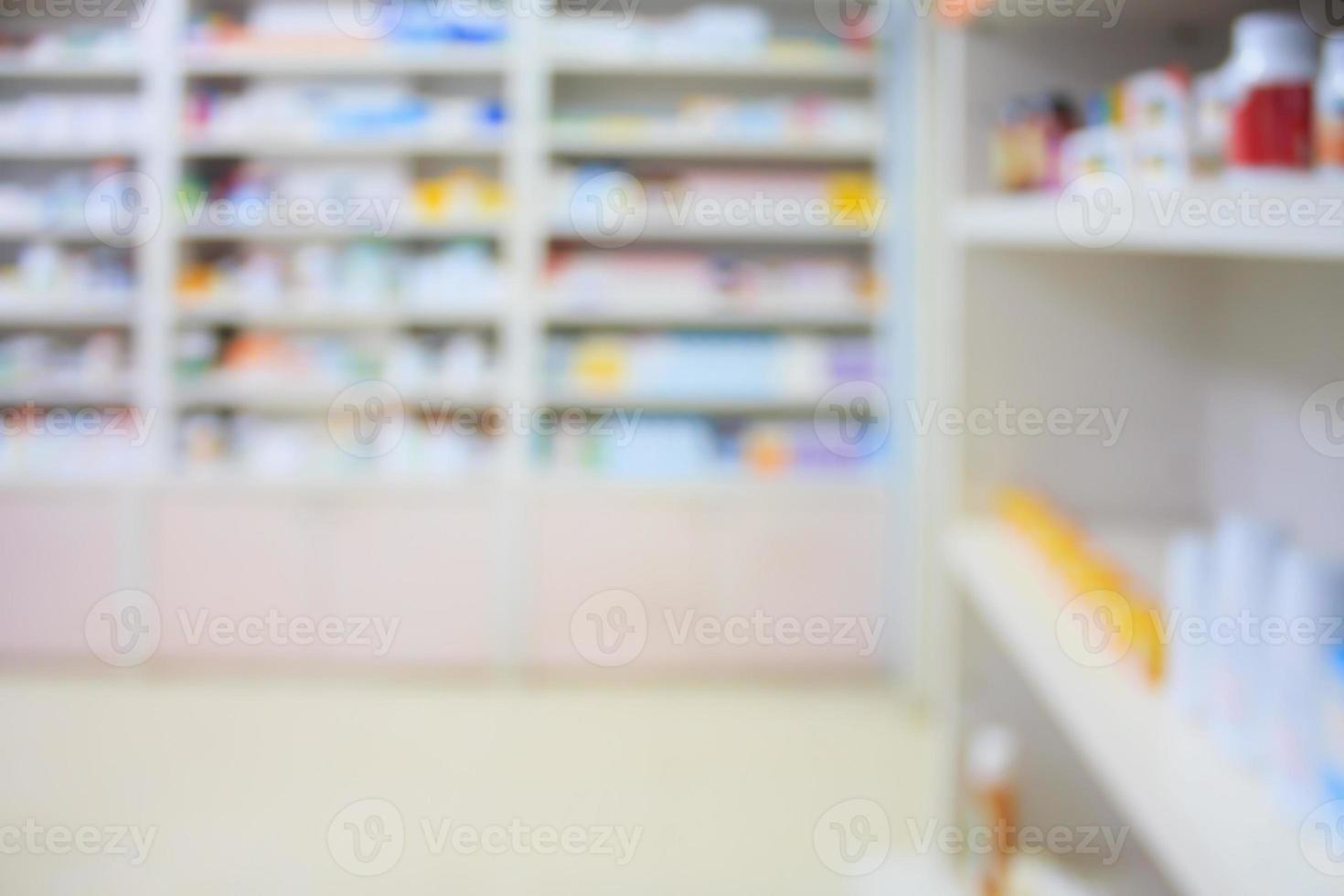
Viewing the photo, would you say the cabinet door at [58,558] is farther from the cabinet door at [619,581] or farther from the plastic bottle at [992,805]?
the plastic bottle at [992,805]

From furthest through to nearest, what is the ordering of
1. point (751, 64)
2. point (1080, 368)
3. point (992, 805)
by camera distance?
point (751, 64)
point (1080, 368)
point (992, 805)

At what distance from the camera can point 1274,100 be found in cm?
109

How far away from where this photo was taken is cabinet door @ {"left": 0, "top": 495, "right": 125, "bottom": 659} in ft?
13.1

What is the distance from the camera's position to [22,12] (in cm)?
427

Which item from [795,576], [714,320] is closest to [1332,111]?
[795,576]

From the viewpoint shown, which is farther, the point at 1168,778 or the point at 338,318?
the point at 338,318

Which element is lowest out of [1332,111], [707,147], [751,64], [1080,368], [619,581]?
[619,581]

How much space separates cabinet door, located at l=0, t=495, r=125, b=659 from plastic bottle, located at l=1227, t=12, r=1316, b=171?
12.1 ft

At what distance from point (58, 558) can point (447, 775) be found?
1650mm

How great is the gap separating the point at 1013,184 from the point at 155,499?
2.98m

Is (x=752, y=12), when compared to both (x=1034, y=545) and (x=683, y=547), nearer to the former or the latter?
(x=683, y=547)

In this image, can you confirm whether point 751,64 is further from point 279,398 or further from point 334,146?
point 279,398

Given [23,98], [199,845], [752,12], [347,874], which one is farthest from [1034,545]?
[23,98]

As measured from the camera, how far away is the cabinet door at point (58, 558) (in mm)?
3998
